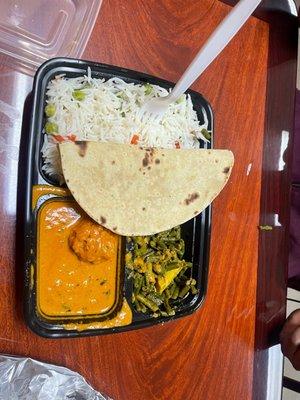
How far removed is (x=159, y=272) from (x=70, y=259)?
1.10 feet

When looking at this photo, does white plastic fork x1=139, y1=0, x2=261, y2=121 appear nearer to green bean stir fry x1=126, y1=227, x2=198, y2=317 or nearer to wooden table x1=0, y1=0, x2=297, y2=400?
wooden table x1=0, y1=0, x2=297, y2=400

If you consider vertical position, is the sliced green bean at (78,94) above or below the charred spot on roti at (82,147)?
above

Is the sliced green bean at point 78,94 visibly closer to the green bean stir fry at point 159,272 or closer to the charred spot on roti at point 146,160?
the charred spot on roti at point 146,160

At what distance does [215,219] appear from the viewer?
183cm

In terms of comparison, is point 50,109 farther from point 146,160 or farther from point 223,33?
point 223,33

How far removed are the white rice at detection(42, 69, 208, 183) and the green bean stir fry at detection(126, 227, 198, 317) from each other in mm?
335

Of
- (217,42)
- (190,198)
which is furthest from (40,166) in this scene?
(217,42)

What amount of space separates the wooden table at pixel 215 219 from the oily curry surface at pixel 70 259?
103mm

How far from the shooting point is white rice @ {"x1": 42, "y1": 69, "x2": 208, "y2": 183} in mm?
1377

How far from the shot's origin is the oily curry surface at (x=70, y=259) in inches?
55.0

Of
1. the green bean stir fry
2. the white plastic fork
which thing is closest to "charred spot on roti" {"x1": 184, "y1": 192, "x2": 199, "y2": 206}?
the green bean stir fry

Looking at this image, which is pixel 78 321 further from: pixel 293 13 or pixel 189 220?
pixel 293 13

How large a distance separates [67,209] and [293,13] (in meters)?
1.24

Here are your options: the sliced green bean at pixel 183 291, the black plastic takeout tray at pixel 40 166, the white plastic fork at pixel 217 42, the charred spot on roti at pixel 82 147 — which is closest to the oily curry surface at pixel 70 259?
the black plastic takeout tray at pixel 40 166
